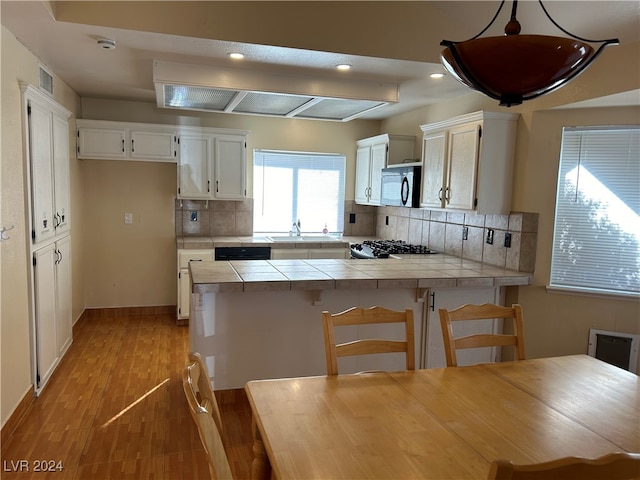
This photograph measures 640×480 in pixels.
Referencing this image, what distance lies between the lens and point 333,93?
3.56 metres

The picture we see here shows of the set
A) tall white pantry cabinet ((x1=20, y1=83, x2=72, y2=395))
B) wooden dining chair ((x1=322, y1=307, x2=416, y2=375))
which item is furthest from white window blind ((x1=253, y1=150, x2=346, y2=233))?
wooden dining chair ((x1=322, y1=307, x2=416, y2=375))

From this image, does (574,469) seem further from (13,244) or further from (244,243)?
(244,243)

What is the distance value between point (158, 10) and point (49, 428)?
2608 millimetres

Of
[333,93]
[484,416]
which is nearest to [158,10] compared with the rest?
[333,93]

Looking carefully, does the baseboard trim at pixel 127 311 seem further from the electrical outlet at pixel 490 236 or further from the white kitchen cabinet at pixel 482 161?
the electrical outlet at pixel 490 236

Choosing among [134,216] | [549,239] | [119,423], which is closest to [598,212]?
[549,239]

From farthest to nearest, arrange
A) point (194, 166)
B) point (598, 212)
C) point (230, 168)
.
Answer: point (230, 168)
point (194, 166)
point (598, 212)

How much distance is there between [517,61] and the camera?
4.39 feet

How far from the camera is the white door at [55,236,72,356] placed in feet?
11.8

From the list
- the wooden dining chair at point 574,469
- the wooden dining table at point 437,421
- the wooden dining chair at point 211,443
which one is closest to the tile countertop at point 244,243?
the wooden dining table at point 437,421

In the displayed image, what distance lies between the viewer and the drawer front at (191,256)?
472cm

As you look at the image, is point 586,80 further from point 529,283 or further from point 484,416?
point 484,416

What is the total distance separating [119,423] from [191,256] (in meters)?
2.16

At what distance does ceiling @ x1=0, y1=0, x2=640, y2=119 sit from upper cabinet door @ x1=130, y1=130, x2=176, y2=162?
3.54ft
